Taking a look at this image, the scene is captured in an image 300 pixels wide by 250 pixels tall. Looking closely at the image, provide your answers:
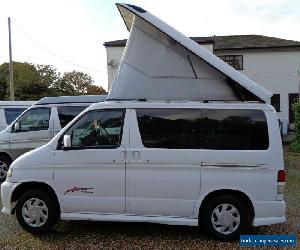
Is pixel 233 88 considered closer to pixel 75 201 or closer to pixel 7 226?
pixel 75 201

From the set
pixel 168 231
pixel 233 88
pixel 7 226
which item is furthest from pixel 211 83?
pixel 7 226

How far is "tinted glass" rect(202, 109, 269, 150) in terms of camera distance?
551cm

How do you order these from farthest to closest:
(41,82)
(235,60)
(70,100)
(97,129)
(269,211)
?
(41,82) < (235,60) < (70,100) < (97,129) < (269,211)

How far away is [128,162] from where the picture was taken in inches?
219

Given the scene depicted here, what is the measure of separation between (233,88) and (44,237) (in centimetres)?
350

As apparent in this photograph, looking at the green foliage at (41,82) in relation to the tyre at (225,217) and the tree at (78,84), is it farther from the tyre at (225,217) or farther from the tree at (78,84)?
the tyre at (225,217)

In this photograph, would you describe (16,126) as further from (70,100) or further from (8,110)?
(8,110)

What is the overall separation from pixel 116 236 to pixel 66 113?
511 centimetres

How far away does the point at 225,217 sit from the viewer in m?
5.53

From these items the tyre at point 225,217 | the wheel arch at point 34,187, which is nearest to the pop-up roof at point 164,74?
the tyre at point 225,217

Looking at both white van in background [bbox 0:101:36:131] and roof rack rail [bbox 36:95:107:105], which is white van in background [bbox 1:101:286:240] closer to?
roof rack rail [bbox 36:95:107:105]

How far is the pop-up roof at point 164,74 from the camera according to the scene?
583cm

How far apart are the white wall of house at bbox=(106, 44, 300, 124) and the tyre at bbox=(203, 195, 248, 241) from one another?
2324 cm

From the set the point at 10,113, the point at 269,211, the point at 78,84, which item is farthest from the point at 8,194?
the point at 78,84
